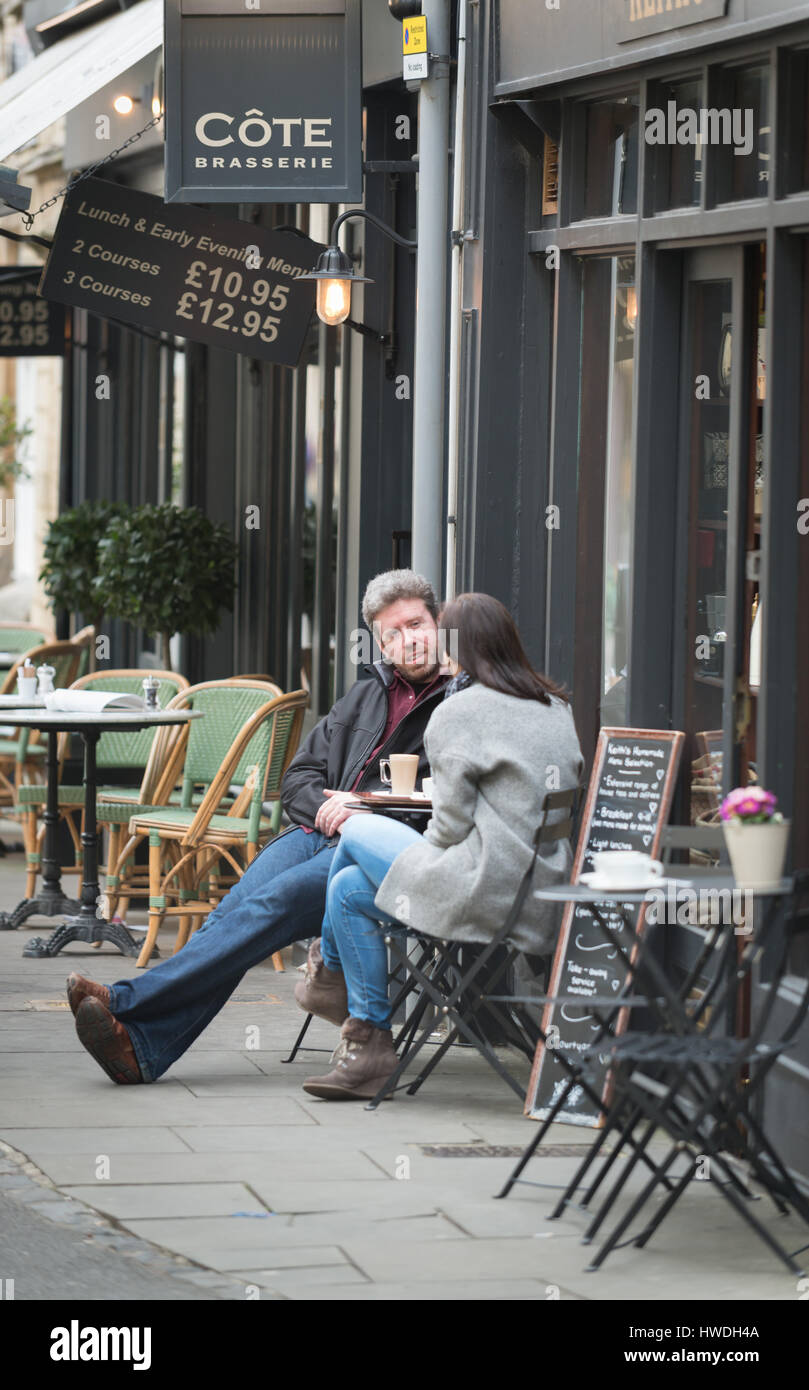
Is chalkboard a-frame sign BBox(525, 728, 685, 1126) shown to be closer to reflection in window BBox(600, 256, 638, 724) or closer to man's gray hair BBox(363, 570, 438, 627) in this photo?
reflection in window BBox(600, 256, 638, 724)

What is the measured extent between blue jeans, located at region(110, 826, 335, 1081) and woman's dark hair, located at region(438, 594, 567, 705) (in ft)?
3.44

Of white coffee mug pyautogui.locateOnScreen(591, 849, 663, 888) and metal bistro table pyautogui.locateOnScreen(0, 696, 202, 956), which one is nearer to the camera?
white coffee mug pyautogui.locateOnScreen(591, 849, 663, 888)

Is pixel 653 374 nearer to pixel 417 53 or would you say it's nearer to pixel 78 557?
pixel 417 53

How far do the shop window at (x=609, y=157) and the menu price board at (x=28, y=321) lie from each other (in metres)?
7.71

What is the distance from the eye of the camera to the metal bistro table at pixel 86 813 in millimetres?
9219

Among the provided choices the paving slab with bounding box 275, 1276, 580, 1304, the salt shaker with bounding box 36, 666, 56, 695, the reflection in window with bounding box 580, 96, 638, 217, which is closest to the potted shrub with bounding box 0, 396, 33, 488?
the salt shaker with bounding box 36, 666, 56, 695

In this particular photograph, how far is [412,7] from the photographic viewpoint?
7.82m

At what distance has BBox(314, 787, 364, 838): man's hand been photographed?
273 inches

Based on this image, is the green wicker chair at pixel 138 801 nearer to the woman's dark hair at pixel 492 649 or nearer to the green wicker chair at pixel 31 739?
the green wicker chair at pixel 31 739

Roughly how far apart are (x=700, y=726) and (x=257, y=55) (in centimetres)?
369

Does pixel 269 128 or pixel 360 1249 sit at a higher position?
pixel 269 128

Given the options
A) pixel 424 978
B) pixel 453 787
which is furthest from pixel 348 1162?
pixel 453 787

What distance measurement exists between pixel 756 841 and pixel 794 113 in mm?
2106

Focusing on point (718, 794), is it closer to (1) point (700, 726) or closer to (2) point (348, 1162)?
(1) point (700, 726)
